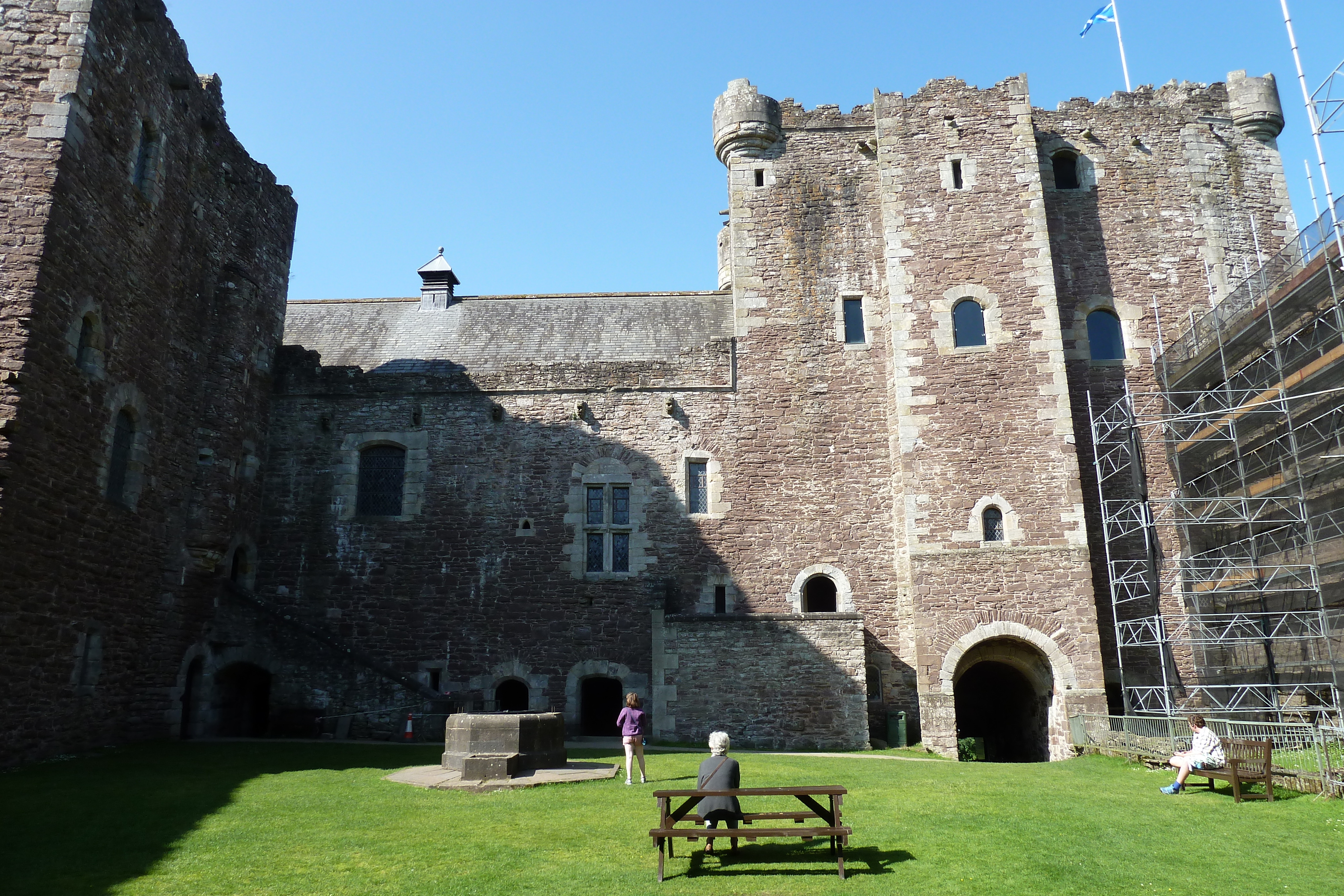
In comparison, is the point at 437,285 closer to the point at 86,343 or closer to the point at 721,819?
the point at 86,343

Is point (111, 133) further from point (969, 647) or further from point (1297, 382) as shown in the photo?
point (1297, 382)

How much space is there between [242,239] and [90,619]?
8983 mm

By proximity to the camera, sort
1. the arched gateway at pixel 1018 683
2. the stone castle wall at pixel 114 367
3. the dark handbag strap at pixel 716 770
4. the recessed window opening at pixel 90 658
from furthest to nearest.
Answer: the arched gateway at pixel 1018 683 → the recessed window opening at pixel 90 658 → the stone castle wall at pixel 114 367 → the dark handbag strap at pixel 716 770

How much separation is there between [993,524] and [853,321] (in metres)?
5.67

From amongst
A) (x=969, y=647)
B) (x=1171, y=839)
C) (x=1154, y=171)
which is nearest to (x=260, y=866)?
(x=1171, y=839)

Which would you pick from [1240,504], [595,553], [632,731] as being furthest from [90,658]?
[1240,504]

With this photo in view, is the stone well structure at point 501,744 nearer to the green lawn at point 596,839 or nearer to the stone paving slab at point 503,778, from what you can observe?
the stone paving slab at point 503,778

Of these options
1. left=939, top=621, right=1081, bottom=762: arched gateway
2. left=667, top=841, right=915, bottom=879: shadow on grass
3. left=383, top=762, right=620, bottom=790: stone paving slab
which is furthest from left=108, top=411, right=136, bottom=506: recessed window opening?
left=939, top=621, right=1081, bottom=762: arched gateway

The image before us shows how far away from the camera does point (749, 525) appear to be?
19.8 metres

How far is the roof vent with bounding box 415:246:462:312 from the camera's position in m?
24.7

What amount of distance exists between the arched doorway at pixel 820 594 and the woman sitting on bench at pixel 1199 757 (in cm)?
852

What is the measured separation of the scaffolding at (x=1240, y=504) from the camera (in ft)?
51.4

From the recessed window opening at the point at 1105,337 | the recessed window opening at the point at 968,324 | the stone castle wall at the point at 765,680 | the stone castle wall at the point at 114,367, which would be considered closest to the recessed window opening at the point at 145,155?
the stone castle wall at the point at 114,367

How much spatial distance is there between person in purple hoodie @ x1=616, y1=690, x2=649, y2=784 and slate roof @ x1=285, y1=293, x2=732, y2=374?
1075cm
